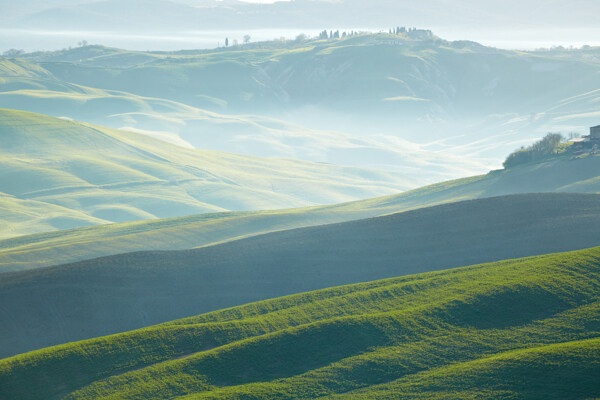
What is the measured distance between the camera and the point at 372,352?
160ft

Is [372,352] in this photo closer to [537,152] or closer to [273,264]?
[273,264]

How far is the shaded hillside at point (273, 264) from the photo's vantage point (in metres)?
65.1

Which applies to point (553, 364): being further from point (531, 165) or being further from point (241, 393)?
point (531, 165)

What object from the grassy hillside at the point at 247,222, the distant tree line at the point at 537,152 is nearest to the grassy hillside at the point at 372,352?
the grassy hillside at the point at 247,222

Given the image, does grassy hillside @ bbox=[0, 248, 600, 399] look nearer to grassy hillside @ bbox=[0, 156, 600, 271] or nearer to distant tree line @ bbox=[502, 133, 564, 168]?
grassy hillside @ bbox=[0, 156, 600, 271]

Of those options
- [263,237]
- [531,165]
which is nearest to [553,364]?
[263,237]

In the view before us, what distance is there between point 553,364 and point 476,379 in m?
4.62

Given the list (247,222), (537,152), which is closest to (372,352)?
(247,222)

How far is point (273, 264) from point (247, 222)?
119 feet

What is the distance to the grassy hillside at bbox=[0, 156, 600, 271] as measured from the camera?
322 ft

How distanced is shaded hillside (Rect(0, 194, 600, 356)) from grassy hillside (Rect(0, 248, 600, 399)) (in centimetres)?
1061

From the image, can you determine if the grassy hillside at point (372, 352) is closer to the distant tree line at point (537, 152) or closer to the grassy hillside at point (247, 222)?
the grassy hillside at point (247, 222)

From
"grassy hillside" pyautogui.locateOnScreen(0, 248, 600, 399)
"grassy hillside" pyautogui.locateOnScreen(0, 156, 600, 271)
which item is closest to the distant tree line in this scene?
"grassy hillside" pyautogui.locateOnScreen(0, 156, 600, 271)

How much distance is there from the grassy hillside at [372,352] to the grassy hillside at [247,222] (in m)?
43.6
